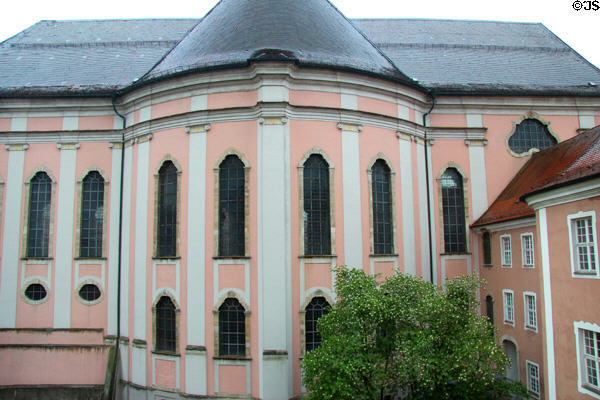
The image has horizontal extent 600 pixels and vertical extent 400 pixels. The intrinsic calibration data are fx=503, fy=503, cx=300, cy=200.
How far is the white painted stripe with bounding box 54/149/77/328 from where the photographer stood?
1980cm

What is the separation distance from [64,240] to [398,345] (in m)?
14.4

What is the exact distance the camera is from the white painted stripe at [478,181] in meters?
20.8

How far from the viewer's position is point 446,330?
40.8ft

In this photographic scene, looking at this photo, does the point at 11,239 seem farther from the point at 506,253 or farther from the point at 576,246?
the point at 576,246

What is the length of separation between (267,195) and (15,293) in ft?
38.0

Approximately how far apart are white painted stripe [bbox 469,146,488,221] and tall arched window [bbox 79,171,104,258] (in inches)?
599

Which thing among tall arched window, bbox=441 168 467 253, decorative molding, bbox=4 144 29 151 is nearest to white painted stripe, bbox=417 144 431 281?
tall arched window, bbox=441 168 467 253

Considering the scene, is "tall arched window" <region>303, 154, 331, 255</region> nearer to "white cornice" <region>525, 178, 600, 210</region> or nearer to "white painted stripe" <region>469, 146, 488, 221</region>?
"white cornice" <region>525, 178, 600, 210</region>

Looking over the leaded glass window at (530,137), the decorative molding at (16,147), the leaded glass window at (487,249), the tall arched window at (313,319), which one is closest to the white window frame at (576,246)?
the tall arched window at (313,319)

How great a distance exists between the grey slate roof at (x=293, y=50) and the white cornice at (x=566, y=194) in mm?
7694

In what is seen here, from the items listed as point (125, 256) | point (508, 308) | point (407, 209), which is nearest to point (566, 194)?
point (407, 209)

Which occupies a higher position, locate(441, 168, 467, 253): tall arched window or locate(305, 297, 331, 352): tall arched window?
locate(441, 168, 467, 253): tall arched window

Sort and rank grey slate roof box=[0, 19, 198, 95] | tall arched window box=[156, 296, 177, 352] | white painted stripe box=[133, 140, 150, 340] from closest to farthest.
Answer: tall arched window box=[156, 296, 177, 352] → white painted stripe box=[133, 140, 150, 340] → grey slate roof box=[0, 19, 198, 95]

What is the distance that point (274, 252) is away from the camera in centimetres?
1600
